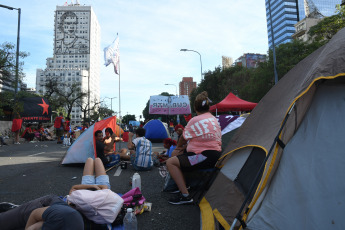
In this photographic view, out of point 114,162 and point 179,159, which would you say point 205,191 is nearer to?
point 179,159

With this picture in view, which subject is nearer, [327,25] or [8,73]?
[8,73]

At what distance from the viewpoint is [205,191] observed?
3.68 metres

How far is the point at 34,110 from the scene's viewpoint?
2278 centimetres

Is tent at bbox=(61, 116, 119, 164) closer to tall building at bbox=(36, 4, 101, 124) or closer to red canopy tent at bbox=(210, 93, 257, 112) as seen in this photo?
red canopy tent at bbox=(210, 93, 257, 112)

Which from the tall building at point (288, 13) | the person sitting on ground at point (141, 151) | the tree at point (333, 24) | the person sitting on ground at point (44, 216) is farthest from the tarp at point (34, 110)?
the tall building at point (288, 13)

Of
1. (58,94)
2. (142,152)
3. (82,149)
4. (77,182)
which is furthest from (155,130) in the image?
(58,94)

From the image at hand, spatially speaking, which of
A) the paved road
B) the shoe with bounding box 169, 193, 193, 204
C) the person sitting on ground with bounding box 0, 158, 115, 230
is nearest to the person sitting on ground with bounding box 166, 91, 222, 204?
the shoe with bounding box 169, 193, 193, 204

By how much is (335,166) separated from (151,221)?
2147mm

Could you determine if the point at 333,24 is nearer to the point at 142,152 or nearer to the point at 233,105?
the point at 233,105

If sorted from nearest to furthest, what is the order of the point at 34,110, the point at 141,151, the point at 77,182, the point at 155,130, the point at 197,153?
the point at 197,153
the point at 77,182
the point at 141,151
the point at 155,130
the point at 34,110

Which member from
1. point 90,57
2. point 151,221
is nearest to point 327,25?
point 151,221

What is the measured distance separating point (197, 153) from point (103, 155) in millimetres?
3451

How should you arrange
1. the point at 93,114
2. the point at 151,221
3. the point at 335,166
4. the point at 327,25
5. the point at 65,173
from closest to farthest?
the point at 335,166, the point at 151,221, the point at 65,173, the point at 327,25, the point at 93,114

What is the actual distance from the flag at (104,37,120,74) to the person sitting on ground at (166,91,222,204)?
22.5ft
